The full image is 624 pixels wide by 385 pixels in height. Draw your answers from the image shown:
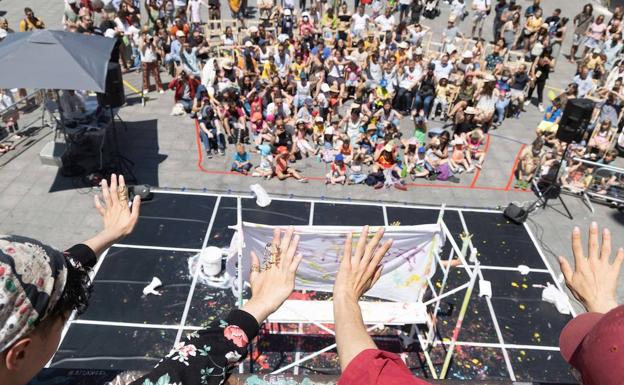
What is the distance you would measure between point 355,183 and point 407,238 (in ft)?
16.7

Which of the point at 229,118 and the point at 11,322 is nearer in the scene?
the point at 11,322

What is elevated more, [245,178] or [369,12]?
[369,12]

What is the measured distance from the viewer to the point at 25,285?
3.91ft

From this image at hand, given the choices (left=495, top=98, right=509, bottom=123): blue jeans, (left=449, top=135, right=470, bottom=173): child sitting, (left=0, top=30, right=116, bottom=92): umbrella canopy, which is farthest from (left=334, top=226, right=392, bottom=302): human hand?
(left=495, top=98, right=509, bottom=123): blue jeans

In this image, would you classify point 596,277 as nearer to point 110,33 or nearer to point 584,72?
point 584,72

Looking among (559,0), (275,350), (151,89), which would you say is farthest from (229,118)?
(559,0)

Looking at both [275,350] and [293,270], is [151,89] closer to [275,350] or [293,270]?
[275,350]

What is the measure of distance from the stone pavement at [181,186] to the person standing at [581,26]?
7421 mm

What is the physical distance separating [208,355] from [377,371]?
2.29ft

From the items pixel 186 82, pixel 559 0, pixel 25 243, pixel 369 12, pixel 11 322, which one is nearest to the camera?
pixel 11 322

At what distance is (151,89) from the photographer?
14867 mm

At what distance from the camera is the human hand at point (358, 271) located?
1.73 meters

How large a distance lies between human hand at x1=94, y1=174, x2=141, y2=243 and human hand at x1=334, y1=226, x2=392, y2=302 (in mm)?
1337

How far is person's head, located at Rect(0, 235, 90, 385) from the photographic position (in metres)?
1.17
